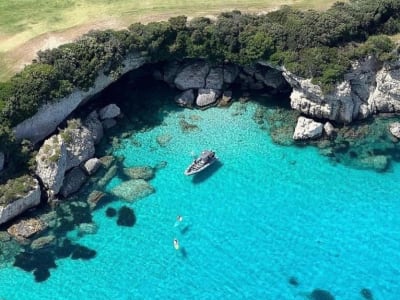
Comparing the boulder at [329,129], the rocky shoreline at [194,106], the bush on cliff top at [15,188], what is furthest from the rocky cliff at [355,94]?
the bush on cliff top at [15,188]

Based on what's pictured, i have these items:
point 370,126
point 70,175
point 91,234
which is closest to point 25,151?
point 70,175

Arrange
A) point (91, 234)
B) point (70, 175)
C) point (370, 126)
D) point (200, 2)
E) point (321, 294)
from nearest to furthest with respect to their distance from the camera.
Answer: point (321, 294), point (91, 234), point (70, 175), point (370, 126), point (200, 2)

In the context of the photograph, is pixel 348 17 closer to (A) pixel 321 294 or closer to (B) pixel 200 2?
(B) pixel 200 2

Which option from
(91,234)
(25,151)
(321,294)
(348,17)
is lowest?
(321,294)

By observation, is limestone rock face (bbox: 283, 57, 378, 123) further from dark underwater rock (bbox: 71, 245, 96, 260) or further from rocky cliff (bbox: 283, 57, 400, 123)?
dark underwater rock (bbox: 71, 245, 96, 260)

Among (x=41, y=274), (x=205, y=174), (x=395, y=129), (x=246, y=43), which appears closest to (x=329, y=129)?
(x=395, y=129)
